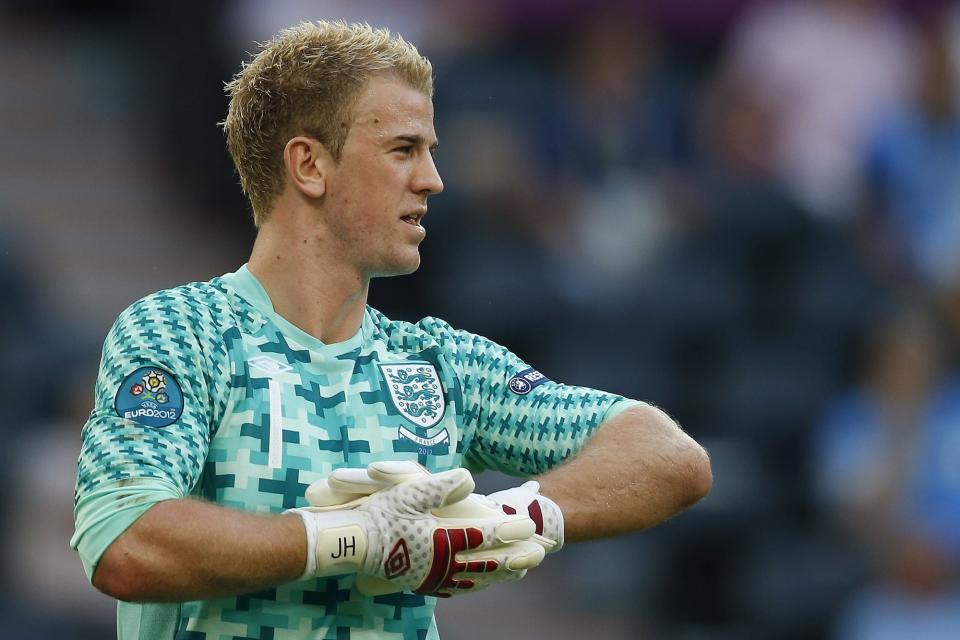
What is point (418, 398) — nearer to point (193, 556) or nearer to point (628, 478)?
point (628, 478)

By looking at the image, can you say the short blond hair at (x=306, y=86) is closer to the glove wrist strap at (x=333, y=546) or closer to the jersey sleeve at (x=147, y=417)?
the jersey sleeve at (x=147, y=417)

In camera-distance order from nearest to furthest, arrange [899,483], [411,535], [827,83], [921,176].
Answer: [411,535], [899,483], [921,176], [827,83]

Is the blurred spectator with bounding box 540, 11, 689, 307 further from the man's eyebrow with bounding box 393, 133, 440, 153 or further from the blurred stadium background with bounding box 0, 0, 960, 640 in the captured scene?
the man's eyebrow with bounding box 393, 133, 440, 153

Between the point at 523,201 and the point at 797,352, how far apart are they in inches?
77.3

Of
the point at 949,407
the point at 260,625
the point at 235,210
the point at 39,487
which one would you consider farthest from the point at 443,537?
the point at 235,210

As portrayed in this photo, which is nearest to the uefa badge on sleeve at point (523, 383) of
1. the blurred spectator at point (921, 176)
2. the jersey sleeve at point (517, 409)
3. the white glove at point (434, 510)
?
the jersey sleeve at point (517, 409)

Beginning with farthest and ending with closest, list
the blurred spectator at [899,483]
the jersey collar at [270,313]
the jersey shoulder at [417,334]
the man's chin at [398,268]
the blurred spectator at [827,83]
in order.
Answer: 1. the blurred spectator at [827,83]
2. the blurred spectator at [899,483]
3. the jersey shoulder at [417,334]
4. the man's chin at [398,268]
5. the jersey collar at [270,313]

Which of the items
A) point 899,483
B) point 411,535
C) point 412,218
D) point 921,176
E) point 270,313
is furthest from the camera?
point 921,176

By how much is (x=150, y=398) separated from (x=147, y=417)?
0.05 metres

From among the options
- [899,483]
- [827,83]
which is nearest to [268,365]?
[899,483]

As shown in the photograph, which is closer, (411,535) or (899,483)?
(411,535)

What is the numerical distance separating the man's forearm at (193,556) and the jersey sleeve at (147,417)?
37mm

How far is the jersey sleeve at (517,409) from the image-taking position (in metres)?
3.92

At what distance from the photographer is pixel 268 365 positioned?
3730 mm
